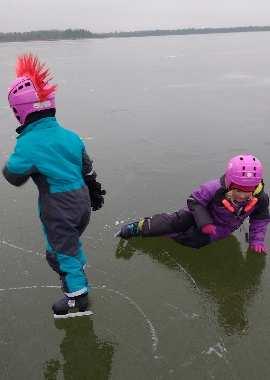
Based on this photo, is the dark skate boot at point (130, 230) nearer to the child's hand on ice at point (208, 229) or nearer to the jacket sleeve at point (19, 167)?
the child's hand on ice at point (208, 229)

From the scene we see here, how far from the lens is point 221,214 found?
12.5 ft

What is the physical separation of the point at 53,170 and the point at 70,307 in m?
0.89

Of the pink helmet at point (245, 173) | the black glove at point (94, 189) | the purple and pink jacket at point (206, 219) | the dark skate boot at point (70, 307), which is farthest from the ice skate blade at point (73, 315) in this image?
the pink helmet at point (245, 173)

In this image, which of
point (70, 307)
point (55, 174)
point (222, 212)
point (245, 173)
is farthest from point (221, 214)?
point (55, 174)

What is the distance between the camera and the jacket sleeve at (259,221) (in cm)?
371

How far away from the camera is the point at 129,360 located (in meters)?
2.61

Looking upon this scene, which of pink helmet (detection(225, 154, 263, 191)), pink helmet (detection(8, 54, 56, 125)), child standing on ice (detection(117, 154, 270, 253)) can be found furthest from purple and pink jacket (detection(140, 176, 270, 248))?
pink helmet (detection(8, 54, 56, 125))

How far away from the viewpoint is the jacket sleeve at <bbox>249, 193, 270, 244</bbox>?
12.2ft

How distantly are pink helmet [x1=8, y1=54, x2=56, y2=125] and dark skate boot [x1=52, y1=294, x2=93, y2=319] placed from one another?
115cm

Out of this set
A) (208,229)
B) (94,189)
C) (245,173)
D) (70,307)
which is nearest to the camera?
(70,307)

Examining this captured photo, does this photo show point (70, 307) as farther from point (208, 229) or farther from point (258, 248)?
point (258, 248)

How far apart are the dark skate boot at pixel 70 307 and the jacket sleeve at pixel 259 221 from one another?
1.46 meters

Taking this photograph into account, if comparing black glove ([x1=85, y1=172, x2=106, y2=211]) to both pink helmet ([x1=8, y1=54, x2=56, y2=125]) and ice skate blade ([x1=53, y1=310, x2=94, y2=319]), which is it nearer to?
pink helmet ([x1=8, y1=54, x2=56, y2=125])

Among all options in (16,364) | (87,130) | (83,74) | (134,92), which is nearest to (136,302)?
(16,364)
